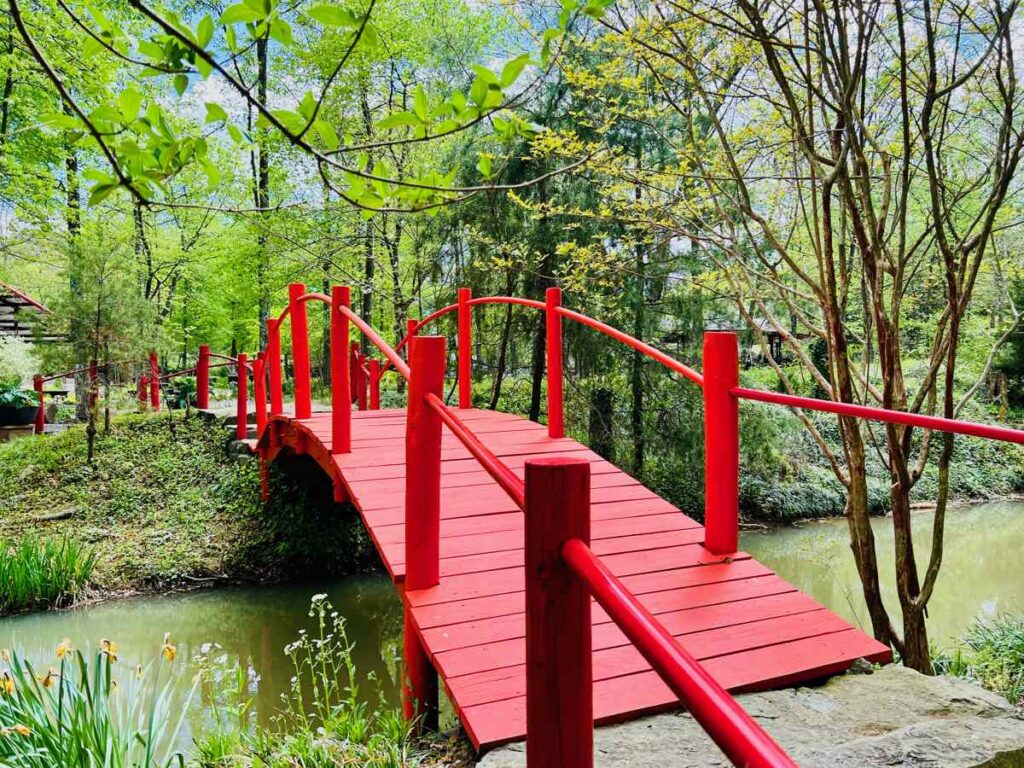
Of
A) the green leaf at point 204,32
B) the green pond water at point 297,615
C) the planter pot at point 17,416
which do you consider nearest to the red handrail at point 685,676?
the green leaf at point 204,32

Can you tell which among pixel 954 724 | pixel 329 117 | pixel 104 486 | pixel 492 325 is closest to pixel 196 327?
pixel 329 117

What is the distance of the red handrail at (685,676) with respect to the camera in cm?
61

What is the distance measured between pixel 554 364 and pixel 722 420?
169cm

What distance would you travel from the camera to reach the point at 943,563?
8477mm

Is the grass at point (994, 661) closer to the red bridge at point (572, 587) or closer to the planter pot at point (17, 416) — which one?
the red bridge at point (572, 587)

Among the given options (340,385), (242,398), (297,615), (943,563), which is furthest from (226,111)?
(943,563)

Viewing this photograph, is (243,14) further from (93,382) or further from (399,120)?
(93,382)

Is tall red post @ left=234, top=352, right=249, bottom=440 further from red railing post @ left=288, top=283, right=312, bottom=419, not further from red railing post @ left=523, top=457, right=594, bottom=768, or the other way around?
red railing post @ left=523, top=457, right=594, bottom=768

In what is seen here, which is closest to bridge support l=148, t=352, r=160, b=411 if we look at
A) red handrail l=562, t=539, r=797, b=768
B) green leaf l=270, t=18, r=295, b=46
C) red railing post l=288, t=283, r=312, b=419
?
red railing post l=288, t=283, r=312, b=419

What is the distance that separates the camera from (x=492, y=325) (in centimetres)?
930

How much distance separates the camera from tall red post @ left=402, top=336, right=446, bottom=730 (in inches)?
97.5

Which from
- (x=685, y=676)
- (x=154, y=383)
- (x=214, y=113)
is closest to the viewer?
(x=685, y=676)

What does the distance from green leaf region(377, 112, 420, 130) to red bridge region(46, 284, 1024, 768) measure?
24.8 inches

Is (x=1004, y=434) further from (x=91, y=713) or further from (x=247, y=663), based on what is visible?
(x=247, y=663)
